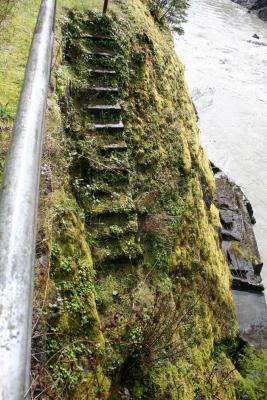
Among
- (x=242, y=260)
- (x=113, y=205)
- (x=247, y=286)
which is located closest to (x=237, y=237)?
(x=242, y=260)

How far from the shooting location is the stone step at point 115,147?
210 inches

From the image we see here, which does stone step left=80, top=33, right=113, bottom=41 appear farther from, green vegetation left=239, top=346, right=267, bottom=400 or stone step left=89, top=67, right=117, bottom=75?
green vegetation left=239, top=346, right=267, bottom=400

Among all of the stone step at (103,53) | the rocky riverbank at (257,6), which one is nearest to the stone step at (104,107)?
the stone step at (103,53)

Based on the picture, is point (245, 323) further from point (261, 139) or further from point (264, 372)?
point (261, 139)

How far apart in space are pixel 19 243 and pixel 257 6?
4530 cm

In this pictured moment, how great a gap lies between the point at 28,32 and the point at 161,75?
2.86 meters

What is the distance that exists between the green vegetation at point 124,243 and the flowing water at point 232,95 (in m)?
5.51

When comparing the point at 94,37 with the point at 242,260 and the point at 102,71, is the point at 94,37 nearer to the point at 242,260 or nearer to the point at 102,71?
the point at 102,71

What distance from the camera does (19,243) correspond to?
5.29ft

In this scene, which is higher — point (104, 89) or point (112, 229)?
point (104, 89)

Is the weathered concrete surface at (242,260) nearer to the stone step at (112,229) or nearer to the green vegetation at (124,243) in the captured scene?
the green vegetation at (124,243)

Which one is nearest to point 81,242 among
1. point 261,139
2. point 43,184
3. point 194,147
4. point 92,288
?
point 92,288

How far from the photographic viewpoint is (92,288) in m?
3.94

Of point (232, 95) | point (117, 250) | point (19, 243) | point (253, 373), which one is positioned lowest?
point (253, 373)
